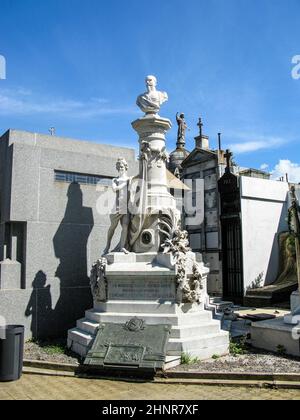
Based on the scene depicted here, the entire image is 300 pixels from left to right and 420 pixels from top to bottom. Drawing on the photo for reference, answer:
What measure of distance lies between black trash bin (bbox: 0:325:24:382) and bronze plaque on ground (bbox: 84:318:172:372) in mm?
1141

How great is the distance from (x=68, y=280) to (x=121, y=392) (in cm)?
470

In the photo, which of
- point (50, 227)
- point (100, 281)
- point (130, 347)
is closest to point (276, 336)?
point (130, 347)

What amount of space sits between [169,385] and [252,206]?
13631 mm

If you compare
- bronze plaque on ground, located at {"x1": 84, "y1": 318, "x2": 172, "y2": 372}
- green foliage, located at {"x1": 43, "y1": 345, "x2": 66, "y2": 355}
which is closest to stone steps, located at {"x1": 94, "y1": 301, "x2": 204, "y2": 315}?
bronze plaque on ground, located at {"x1": 84, "y1": 318, "x2": 172, "y2": 372}

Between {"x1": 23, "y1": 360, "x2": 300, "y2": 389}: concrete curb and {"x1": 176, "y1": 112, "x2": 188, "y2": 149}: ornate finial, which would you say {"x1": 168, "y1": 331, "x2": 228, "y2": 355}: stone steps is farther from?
{"x1": 176, "y1": 112, "x2": 188, "y2": 149}: ornate finial

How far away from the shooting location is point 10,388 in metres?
5.99

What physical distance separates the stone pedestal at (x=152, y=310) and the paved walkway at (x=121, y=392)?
1094mm

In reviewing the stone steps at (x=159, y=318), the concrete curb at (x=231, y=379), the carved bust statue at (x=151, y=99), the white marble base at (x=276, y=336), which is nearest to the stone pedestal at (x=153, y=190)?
the carved bust statue at (x=151, y=99)

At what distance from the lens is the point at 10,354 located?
21.0ft

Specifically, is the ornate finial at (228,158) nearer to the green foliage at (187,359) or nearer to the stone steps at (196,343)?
the stone steps at (196,343)

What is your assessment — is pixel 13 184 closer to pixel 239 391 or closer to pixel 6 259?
pixel 6 259

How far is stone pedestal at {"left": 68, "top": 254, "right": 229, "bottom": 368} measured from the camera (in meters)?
7.24

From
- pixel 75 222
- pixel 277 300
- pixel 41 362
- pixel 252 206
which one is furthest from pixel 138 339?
pixel 252 206

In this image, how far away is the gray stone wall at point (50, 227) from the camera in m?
9.48
